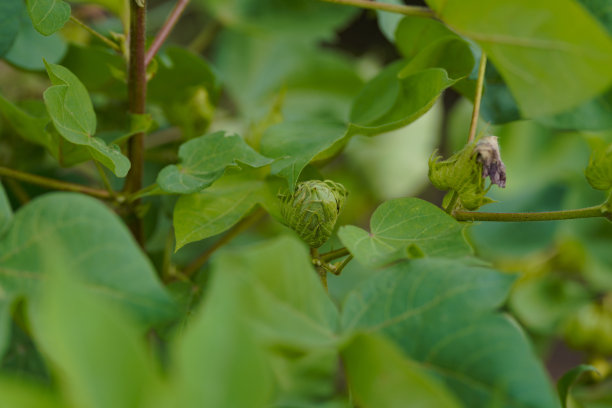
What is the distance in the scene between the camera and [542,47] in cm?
20

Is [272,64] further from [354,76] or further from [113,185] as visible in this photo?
[113,185]

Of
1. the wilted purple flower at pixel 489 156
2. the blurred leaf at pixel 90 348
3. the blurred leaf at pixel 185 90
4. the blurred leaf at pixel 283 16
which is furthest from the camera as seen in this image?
the blurred leaf at pixel 283 16

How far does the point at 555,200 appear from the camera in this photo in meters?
0.57

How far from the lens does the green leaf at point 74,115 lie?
0.21 meters

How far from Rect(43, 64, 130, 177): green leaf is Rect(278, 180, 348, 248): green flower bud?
0.22 ft

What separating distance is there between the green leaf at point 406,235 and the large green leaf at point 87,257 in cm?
7

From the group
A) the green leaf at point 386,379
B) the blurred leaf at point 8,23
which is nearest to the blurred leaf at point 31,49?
the blurred leaf at point 8,23

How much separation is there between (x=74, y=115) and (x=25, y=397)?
0.45 feet

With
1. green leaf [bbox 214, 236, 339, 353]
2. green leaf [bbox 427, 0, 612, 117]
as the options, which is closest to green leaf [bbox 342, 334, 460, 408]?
green leaf [bbox 214, 236, 339, 353]

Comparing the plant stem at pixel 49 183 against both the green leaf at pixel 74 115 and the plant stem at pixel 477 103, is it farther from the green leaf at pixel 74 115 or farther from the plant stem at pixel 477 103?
the plant stem at pixel 477 103

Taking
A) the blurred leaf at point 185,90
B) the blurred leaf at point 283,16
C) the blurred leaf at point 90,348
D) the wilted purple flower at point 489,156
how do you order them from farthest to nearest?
the blurred leaf at point 283,16 < the blurred leaf at point 185,90 < the wilted purple flower at point 489,156 < the blurred leaf at point 90,348

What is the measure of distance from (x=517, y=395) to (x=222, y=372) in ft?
0.29

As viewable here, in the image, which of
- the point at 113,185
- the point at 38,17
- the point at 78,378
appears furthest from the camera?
the point at 113,185

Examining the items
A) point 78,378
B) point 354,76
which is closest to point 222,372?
point 78,378
